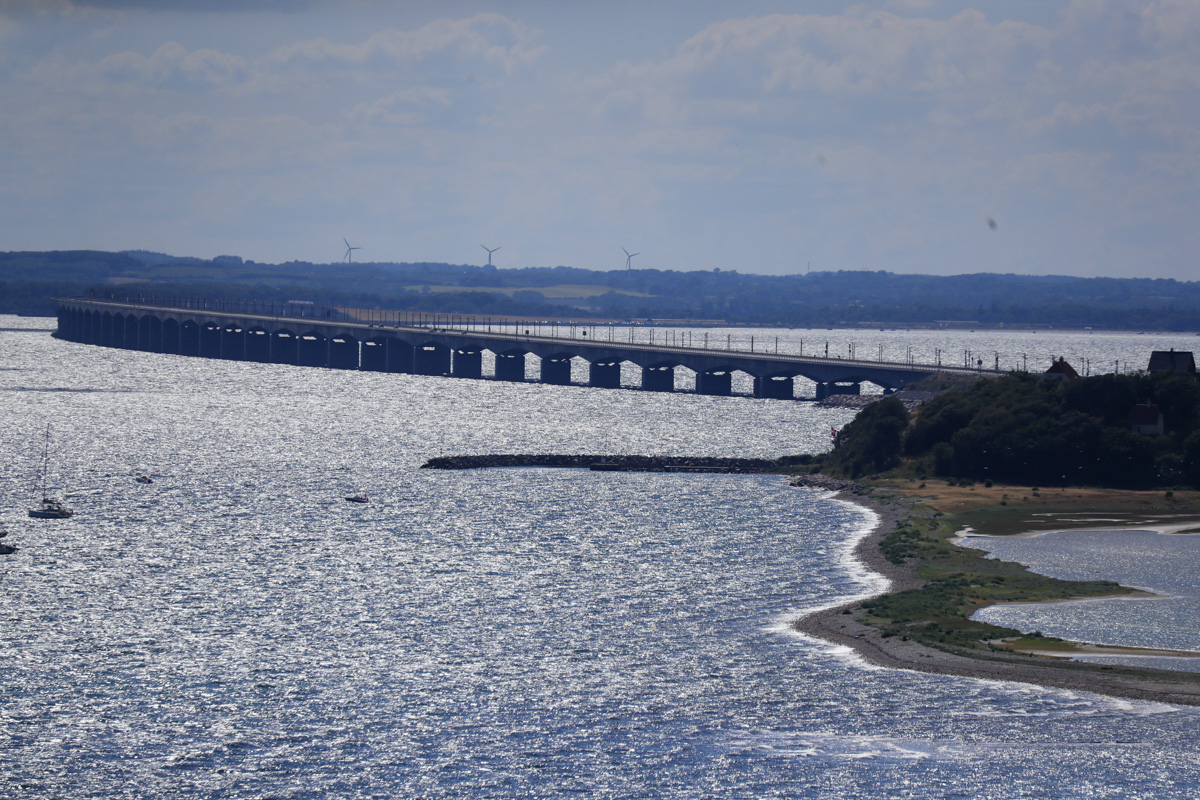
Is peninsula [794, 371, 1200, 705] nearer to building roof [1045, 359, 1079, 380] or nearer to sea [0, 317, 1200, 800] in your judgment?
sea [0, 317, 1200, 800]

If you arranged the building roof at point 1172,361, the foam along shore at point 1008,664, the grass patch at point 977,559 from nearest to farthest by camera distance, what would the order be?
1. the foam along shore at point 1008,664
2. the grass patch at point 977,559
3. the building roof at point 1172,361

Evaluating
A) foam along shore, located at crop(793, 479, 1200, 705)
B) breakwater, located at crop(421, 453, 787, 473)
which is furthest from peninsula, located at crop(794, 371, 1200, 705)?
breakwater, located at crop(421, 453, 787, 473)

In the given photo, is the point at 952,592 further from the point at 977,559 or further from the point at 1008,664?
the point at 1008,664

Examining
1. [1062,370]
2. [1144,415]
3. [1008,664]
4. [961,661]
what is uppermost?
[1062,370]

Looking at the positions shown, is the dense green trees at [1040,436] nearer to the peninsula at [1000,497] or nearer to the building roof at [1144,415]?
the peninsula at [1000,497]

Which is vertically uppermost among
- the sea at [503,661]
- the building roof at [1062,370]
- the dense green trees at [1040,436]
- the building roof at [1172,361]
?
the building roof at [1172,361]

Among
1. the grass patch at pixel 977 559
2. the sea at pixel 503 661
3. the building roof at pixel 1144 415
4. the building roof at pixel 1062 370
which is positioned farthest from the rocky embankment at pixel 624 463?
the building roof at pixel 1062 370

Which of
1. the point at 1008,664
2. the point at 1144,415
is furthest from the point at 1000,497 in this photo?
the point at 1008,664

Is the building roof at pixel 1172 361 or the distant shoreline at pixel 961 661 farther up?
the building roof at pixel 1172 361
